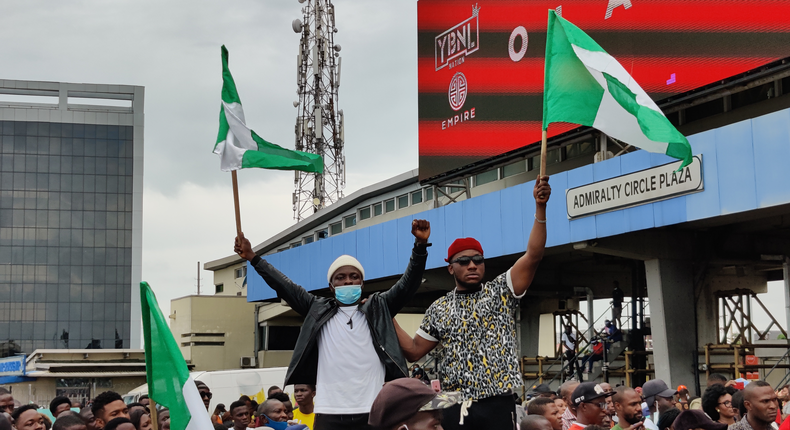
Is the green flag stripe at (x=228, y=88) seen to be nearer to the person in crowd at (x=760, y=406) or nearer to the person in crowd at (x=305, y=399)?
the person in crowd at (x=305, y=399)

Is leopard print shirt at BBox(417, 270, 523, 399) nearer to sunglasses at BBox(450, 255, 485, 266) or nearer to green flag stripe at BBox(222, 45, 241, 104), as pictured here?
sunglasses at BBox(450, 255, 485, 266)

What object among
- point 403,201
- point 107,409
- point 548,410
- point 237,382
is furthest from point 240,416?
point 403,201

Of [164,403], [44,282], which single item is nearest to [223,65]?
[164,403]

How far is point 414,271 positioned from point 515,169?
861 inches

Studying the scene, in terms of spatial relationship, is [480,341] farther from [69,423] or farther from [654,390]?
[654,390]

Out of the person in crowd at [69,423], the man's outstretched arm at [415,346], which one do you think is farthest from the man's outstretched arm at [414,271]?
the person in crowd at [69,423]

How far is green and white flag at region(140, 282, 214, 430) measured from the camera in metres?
5.02

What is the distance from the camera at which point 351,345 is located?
582cm

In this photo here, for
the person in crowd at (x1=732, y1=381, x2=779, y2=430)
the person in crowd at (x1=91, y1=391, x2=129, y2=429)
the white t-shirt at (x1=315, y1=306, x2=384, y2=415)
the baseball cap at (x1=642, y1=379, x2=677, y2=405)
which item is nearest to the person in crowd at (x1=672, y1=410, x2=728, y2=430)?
the person in crowd at (x1=732, y1=381, x2=779, y2=430)

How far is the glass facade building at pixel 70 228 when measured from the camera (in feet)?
328

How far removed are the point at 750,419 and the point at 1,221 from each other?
339ft

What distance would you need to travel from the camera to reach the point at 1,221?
100062 millimetres

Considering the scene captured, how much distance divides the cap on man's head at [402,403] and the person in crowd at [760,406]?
4.16m

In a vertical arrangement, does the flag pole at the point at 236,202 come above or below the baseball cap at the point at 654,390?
above
